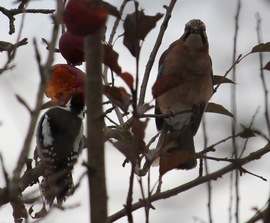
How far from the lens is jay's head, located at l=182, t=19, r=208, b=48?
412cm

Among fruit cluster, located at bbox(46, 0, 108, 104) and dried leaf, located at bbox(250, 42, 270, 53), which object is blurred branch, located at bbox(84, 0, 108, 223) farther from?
dried leaf, located at bbox(250, 42, 270, 53)

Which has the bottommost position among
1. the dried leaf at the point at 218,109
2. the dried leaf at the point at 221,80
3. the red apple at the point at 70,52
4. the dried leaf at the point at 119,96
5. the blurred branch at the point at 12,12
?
the dried leaf at the point at 119,96

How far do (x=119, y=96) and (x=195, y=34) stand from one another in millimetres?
2386

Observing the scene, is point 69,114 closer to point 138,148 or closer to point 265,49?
point 265,49

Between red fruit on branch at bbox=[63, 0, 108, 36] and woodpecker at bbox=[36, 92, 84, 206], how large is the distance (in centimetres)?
249

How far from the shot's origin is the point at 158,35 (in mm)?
2912

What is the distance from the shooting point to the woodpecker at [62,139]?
13.8 ft

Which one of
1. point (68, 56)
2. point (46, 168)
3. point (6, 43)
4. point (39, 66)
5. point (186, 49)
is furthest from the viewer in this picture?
A: point (186, 49)

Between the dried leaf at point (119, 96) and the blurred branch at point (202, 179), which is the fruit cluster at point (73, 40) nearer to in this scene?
the dried leaf at point (119, 96)

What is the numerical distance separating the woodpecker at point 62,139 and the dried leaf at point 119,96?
2.21 m

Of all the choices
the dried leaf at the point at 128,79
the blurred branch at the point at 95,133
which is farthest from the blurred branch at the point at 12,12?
the blurred branch at the point at 95,133

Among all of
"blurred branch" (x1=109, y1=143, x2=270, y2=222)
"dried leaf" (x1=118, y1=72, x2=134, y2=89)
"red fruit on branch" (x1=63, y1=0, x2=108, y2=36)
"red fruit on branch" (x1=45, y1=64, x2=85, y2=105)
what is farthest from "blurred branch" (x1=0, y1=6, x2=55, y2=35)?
"red fruit on branch" (x1=63, y1=0, x2=108, y2=36)

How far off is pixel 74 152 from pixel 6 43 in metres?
1.44

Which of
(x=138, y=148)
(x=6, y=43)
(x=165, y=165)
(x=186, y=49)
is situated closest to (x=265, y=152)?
(x=165, y=165)
